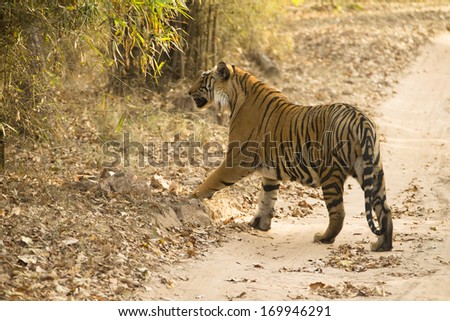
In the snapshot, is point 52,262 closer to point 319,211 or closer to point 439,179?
point 319,211

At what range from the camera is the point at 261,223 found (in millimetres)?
7664

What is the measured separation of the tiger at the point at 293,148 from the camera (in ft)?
22.3

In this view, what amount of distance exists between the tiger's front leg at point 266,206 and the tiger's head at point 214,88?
1.02 metres

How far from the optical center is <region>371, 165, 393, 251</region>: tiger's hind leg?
673 cm

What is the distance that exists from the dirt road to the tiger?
280 millimetres

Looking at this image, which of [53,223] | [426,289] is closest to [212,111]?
[53,223]

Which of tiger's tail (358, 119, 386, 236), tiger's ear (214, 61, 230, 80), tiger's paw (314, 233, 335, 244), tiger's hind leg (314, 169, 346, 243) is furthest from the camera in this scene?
tiger's ear (214, 61, 230, 80)

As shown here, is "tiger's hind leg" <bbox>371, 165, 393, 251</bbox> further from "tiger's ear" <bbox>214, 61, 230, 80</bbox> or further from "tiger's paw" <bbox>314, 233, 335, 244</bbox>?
"tiger's ear" <bbox>214, 61, 230, 80</bbox>

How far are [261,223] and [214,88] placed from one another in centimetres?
163

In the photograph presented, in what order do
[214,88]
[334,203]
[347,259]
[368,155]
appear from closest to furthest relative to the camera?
[347,259] → [368,155] → [334,203] → [214,88]

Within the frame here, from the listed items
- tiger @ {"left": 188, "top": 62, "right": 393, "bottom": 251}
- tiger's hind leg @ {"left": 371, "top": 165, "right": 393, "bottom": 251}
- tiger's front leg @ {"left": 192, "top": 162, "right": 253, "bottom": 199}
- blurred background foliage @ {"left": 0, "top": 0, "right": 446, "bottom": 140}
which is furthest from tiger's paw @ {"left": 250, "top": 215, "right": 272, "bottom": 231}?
blurred background foliage @ {"left": 0, "top": 0, "right": 446, "bottom": 140}

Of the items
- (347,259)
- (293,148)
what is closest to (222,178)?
(293,148)

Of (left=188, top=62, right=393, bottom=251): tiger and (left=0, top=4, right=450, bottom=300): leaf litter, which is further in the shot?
(left=188, top=62, right=393, bottom=251): tiger

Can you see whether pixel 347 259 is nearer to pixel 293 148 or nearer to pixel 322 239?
pixel 322 239
